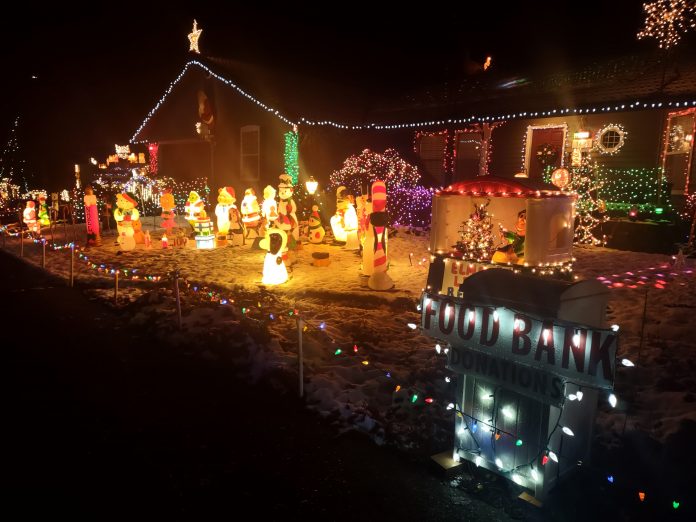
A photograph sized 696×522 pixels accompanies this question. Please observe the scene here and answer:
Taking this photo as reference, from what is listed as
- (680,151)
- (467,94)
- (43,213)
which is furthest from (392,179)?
(43,213)

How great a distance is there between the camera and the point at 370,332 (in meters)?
7.68

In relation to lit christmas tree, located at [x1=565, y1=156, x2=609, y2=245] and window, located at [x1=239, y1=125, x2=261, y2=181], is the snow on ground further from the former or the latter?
window, located at [x1=239, y1=125, x2=261, y2=181]

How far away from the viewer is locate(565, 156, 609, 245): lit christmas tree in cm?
1339

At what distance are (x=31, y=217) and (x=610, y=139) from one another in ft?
62.6

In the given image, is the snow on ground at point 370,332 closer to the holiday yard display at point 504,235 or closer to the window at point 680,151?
the holiday yard display at point 504,235

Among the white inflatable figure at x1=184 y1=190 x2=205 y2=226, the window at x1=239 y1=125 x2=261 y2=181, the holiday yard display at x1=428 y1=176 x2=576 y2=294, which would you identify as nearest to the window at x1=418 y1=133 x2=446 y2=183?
the window at x1=239 y1=125 x2=261 y2=181

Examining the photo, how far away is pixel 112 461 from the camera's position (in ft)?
14.1

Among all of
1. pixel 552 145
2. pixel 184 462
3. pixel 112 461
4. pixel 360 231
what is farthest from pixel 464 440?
pixel 552 145

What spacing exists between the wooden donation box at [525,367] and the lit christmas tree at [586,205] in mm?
10265

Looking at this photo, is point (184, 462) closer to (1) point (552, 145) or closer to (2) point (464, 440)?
(2) point (464, 440)

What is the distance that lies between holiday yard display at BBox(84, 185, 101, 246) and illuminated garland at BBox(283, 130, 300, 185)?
6.46m

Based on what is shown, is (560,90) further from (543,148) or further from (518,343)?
(518,343)

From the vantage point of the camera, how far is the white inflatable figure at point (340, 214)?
571 inches

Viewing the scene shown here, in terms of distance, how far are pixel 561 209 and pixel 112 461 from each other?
23.5ft
